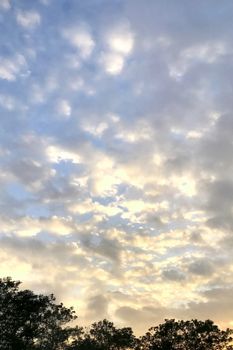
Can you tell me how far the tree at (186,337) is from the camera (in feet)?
254

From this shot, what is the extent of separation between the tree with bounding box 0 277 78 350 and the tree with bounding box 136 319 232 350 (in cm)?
1862

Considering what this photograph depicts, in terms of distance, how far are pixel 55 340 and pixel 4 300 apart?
10.6m

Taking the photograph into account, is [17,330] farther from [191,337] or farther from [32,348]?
[191,337]

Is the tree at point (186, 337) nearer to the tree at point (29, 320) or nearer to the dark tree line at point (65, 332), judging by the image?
the dark tree line at point (65, 332)

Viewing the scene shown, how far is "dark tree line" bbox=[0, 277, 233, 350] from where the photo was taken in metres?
62.8

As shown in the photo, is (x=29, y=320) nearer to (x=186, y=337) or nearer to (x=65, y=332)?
(x=65, y=332)

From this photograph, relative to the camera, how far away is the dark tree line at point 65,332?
6275cm

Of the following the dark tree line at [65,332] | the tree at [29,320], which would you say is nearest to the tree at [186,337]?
the dark tree line at [65,332]

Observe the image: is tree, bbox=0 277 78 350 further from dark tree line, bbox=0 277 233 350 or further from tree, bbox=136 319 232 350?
tree, bbox=136 319 232 350

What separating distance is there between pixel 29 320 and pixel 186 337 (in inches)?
1174

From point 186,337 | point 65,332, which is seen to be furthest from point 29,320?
point 186,337

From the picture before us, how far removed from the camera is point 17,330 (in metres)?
63.3

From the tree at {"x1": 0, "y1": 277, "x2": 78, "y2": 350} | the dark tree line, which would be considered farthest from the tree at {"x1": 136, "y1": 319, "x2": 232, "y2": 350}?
the tree at {"x1": 0, "y1": 277, "x2": 78, "y2": 350}

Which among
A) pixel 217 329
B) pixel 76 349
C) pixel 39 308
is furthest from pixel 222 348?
pixel 39 308
